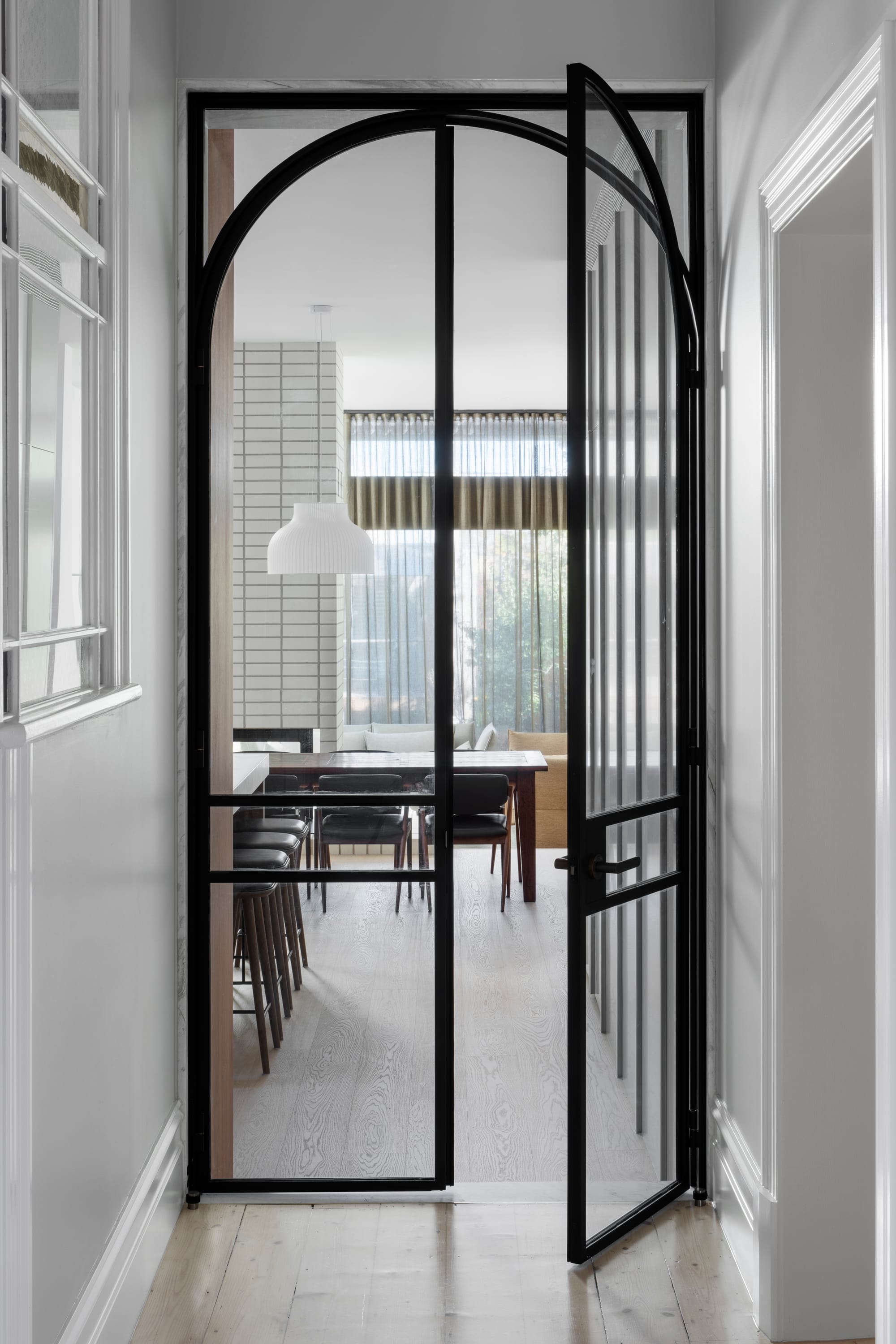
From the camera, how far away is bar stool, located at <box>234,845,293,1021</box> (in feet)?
8.61

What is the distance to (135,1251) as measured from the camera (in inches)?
82.7

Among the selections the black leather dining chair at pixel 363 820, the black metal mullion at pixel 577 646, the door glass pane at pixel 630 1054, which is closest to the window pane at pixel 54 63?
the black metal mullion at pixel 577 646

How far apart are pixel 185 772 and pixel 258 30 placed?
176cm

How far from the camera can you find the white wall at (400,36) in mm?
2516

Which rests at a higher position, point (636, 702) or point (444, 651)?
point (444, 651)

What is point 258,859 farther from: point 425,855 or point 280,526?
point 280,526

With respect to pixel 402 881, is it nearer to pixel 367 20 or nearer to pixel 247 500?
pixel 247 500

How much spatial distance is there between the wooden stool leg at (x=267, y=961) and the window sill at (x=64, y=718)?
718 millimetres

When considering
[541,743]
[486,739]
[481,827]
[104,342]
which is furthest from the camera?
[541,743]

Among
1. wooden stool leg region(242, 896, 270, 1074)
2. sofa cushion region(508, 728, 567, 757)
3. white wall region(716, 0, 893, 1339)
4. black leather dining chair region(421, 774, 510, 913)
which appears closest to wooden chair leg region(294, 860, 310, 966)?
wooden stool leg region(242, 896, 270, 1074)

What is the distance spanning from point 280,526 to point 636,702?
963mm

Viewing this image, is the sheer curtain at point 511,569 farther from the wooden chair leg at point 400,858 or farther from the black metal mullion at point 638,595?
the black metal mullion at point 638,595

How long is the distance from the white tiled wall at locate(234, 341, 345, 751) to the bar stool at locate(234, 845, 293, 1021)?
31 cm

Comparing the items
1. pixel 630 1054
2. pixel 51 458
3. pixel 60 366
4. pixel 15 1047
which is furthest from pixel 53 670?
pixel 630 1054
